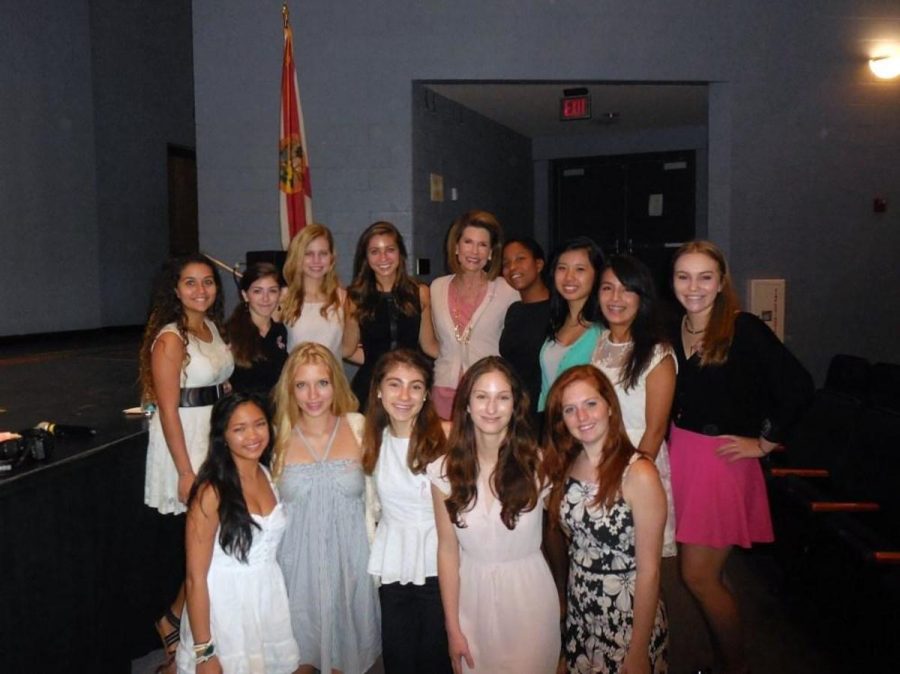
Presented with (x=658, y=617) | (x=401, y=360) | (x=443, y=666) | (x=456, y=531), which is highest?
(x=401, y=360)

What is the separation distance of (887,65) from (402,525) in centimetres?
446

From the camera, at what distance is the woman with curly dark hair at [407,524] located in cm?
223

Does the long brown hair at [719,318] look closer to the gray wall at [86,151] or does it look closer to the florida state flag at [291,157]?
the florida state flag at [291,157]

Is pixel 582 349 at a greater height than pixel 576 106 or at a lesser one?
lesser

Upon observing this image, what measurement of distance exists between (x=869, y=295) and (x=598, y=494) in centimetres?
393

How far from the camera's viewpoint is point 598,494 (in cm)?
203

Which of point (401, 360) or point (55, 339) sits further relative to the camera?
point (55, 339)

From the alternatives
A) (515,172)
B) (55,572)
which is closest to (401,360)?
(55,572)

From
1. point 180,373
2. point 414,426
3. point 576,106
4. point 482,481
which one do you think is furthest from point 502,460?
point 576,106

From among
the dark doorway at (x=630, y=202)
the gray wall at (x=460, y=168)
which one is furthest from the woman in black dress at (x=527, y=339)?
the dark doorway at (x=630, y=202)

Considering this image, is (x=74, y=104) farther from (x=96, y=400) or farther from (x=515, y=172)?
(x=96, y=400)

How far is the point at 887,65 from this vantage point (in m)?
4.85

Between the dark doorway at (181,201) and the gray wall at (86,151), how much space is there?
0.16m

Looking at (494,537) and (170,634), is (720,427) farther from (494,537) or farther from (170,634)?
(170,634)
